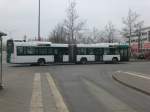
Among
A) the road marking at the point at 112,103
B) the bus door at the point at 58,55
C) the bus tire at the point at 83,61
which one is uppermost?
the bus door at the point at 58,55

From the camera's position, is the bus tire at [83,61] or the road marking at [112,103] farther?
the bus tire at [83,61]

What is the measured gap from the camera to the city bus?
45.3m

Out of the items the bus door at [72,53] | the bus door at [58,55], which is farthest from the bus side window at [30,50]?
the bus door at [72,53]

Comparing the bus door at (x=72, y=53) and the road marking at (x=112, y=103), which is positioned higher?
the bus door at (x=72, y=53)

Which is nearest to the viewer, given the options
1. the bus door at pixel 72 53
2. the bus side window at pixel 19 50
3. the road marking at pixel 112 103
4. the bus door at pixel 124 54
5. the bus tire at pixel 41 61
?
the road marking at pixel 112 103

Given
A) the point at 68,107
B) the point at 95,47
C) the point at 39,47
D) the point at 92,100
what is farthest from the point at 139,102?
the point at 95,47

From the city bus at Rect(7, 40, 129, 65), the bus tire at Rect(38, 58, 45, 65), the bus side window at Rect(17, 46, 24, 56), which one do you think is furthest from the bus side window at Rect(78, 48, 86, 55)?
Result: the bus side window at Rect(17, 46, 24, 56)

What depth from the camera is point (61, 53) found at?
1927 inches

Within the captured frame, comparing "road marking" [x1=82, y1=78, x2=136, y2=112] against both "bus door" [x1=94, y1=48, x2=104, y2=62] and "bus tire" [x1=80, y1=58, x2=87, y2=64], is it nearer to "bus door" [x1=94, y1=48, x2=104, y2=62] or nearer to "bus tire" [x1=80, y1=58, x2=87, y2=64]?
"bus tire" [x1=80, y1=58, x2=87, y2=64]

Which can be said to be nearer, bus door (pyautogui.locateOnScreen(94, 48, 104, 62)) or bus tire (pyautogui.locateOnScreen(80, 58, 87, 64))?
bus tire (pyautogui.locateOnScreen(80, 58, 87, 64))

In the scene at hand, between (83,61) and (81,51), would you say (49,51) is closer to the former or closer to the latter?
(81,51)

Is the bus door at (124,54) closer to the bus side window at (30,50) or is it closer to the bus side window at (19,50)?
the bus side window at (30,50)

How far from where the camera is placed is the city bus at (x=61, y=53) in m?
45.3

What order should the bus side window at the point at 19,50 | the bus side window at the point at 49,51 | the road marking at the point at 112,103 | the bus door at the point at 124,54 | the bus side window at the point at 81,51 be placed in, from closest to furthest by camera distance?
the road marking at the point at 112,103
the bus side window at the point at 19,50
the bus side window at the point at 49,51
the bus side window at the point at 81,51
the bus door at the point at 124,54
